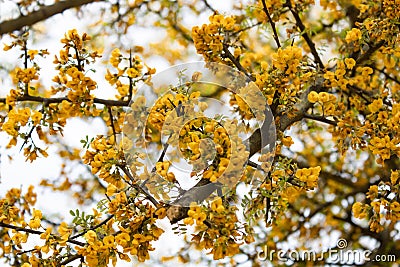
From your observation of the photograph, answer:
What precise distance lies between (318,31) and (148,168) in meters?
1.36

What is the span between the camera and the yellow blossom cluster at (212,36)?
1.68 meters

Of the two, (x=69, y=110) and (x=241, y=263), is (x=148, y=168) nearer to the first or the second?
(x=69, y=110)

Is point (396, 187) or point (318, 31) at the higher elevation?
point (318, 31)

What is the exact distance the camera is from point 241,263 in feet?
8.75

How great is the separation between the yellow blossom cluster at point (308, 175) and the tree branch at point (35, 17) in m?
0.81

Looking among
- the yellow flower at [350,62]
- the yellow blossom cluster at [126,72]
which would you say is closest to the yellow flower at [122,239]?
the yellow blossom cluster at [126,72]

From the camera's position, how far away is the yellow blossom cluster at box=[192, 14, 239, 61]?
1676mm

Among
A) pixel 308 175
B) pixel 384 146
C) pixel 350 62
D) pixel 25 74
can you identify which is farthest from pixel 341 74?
pixel 25 74

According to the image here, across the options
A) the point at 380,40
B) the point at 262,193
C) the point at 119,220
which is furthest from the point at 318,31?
the point at 119,220

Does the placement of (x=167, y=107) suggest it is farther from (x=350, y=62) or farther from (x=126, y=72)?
(x=350, y=62)

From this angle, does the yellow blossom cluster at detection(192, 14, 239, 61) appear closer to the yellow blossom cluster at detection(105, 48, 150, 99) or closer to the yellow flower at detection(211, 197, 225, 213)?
the yellow blossom cluster at detection(105, 48, 150, 99)

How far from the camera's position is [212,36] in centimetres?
169

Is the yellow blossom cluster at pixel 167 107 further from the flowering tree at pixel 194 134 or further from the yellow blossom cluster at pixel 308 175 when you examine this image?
the yellow blossom cluster at pixel 308 175

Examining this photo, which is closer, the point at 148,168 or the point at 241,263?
the point at 148,168
